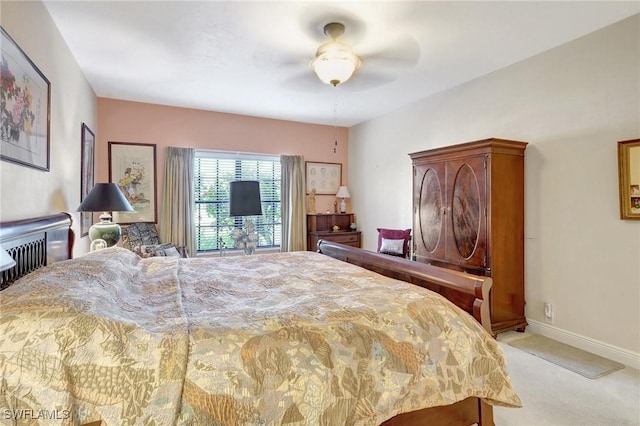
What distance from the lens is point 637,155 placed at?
8.16 feet

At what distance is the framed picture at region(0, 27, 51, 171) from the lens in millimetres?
1727

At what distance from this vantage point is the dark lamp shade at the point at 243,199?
4.25 meters

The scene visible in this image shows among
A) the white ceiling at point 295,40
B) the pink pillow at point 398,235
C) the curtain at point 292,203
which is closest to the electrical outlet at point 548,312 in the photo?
the pink pillow at point 398,235

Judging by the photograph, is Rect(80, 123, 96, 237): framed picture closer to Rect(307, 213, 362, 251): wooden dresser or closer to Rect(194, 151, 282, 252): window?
Rect(194, 151, 282, 252): window

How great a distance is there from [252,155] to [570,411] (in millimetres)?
4850

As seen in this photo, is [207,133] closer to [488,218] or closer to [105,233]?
[105,233]

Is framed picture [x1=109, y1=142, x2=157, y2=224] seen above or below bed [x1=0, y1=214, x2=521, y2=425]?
above

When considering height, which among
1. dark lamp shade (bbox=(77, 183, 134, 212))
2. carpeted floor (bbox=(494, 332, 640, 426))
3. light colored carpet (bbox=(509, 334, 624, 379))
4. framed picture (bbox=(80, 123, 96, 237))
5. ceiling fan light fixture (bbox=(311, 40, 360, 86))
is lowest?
carpeted floor (bbox=(494, 332, 640, 426))

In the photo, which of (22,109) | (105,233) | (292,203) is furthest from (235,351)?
(292,203)

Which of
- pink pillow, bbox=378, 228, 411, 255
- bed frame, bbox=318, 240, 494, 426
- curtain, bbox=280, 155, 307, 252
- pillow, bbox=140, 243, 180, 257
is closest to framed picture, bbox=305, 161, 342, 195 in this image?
curtain, bbox=280, 155, 307, 252

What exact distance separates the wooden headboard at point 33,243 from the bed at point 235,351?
0.05 ft

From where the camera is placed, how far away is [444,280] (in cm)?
183

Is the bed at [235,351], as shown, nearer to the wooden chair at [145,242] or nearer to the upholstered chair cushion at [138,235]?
the wooden chair at [145,242]

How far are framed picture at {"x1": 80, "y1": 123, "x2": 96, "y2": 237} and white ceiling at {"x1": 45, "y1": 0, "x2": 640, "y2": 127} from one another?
2.15ft
